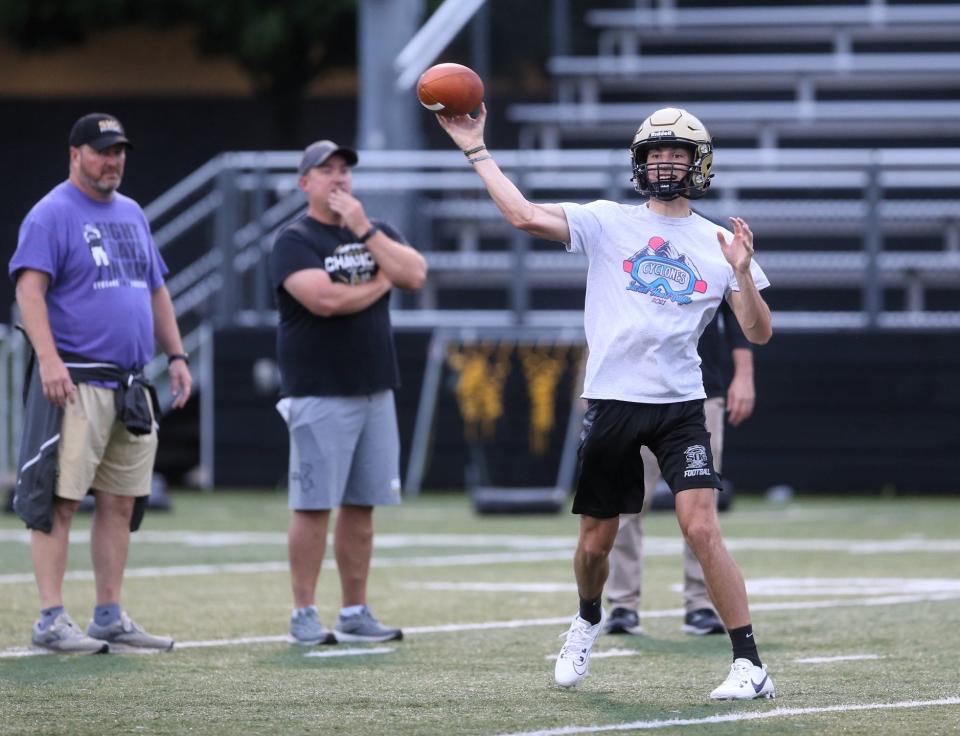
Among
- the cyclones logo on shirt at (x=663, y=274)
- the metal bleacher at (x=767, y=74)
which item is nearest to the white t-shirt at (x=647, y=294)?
the cyclones logo on shirt at (x=663, y=274)

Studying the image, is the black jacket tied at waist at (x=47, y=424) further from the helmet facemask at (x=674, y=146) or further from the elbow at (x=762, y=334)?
the elbow at (x=762, y=334)

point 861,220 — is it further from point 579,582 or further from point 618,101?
point 579,582

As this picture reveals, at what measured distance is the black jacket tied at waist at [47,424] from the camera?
319 inches

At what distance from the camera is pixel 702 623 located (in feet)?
28.5

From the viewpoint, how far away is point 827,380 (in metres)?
16.9

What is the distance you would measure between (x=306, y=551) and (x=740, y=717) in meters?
2.61

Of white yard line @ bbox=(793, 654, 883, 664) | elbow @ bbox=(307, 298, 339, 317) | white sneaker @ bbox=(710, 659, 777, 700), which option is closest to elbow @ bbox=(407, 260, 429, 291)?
elbow @ bbox=(307, 298, 339, 317)

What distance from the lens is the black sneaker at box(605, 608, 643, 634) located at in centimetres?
869

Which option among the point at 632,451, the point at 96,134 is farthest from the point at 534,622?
the point at 96,134

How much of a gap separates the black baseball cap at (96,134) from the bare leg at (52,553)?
4.88ft

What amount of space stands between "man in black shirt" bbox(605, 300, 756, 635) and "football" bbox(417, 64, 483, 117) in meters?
1.89

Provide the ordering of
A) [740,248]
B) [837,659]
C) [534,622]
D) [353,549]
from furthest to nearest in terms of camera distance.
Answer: [534,622] < [353,549] < [837,659] < [740,248]

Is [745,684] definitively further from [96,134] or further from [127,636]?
[96,134]

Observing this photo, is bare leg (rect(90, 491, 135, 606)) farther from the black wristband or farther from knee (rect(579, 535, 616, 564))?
knee (rect(579, 535, 616, 564))
